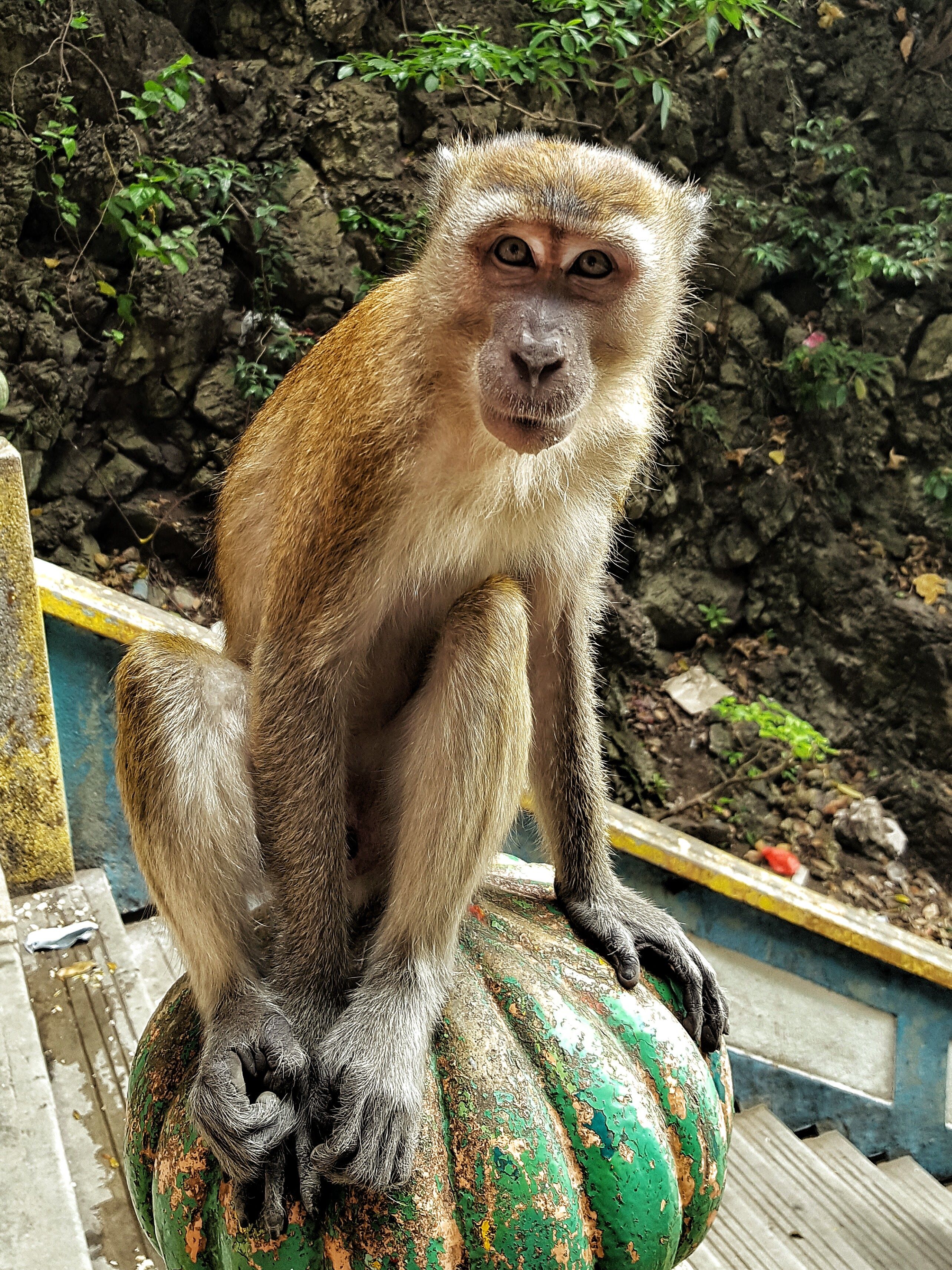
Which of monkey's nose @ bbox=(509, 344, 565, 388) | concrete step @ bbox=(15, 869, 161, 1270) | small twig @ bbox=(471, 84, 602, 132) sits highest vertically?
small twig @ bbox=(471, 84, 602, 132)

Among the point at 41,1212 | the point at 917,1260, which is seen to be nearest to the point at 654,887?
the point at 917,1260

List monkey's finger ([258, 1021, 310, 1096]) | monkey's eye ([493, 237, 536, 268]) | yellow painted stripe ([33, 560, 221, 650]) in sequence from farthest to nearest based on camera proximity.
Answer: yellow painted stripe ([33, 560, 221, 650]), monkey's eye ([493, 237, 536, 268]), monkey's finger ([258, 1021, 310, 1096])

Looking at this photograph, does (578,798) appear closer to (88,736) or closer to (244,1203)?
(244,1203)

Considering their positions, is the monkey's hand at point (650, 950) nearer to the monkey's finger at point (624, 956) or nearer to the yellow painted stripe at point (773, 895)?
the monkey's finger at point (624, 956)

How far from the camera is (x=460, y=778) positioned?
7.05ft

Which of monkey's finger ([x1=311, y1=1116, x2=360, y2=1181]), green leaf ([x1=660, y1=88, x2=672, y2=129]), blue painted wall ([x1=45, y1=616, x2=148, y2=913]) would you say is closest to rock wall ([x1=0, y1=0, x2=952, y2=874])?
green leaf ([x1=660, y1=88, x2=672, y2=129])

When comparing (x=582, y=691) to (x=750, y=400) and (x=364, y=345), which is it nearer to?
(x=364, y=345)

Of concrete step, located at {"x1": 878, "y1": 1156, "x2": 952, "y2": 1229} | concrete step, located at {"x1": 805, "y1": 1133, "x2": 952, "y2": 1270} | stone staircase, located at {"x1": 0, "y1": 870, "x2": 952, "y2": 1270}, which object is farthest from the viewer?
concrete step, located at {"x1": 878, "y1": 1156, "x2": 952, "y2": 1229}

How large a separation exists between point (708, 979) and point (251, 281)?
6447 mm

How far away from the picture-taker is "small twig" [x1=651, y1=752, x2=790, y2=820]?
26.6ft

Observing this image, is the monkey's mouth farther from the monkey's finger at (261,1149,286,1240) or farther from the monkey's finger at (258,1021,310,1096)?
the monkey's finger at (261,1149,286,1240)

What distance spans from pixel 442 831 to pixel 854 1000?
13.7ft

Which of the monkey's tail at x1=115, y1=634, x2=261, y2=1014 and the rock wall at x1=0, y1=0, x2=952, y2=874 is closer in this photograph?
the monkey's tail at x1=115, y1=634, x2=261, y2=1014

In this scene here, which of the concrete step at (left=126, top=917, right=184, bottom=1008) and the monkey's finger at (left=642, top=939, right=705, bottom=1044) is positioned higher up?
the monkey's finger at (left=642, top=939, right=705, bottom=1044)
